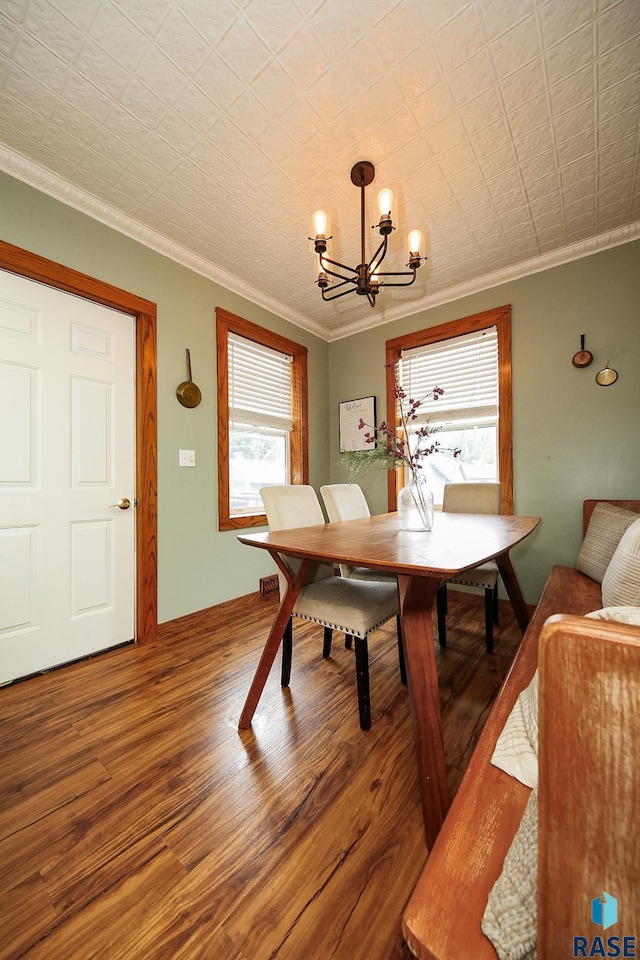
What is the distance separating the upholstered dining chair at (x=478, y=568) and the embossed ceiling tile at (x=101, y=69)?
109 inches

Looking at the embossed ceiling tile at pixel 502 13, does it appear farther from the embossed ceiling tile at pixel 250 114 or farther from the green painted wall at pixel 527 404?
the green painted wall at pixel 527 404

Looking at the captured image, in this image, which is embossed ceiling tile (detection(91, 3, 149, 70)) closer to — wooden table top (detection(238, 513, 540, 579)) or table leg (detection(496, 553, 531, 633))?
wooden table top (detection(238, 513, 540, 579))

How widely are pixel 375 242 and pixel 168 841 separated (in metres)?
3.07

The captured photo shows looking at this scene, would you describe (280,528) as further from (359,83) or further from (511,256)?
(511,256)

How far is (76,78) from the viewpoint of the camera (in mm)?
1445

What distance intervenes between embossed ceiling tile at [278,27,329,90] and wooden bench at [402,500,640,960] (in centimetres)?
206

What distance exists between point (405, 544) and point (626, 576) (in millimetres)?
647

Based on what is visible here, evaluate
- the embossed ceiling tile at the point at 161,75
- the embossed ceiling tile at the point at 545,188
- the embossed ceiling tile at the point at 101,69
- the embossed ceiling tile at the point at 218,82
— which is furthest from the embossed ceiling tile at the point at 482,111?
the embossed ceiling tile at the point at 101,69

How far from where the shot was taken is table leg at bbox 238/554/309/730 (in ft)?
4.78

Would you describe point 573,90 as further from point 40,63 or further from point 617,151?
point 40,63

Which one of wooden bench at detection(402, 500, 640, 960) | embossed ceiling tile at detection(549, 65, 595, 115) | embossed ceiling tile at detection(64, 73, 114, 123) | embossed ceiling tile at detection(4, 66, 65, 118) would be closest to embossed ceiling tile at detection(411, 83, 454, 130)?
embossed ceiling tile at detection(549, 65, 595, 115)

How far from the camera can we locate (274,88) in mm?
1481

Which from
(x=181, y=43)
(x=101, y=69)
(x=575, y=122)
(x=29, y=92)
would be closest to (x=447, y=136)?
(x=575, y=122)

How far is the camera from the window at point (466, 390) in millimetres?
2807
